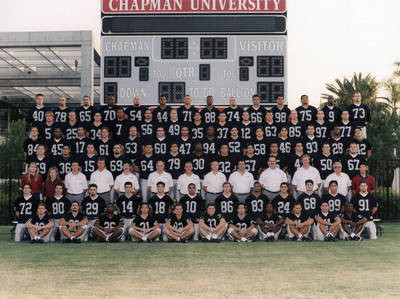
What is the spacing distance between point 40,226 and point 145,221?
2.03 meters

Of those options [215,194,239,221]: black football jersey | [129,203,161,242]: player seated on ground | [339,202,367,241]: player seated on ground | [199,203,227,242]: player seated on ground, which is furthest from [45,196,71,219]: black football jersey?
[339,202,367,241]: player seated on ground

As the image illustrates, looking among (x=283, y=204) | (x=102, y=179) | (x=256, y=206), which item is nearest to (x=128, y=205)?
(x=102, y=179)

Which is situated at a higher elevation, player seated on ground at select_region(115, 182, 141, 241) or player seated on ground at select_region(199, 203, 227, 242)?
player seated on ground at select_region(115, 182, 141, 241)

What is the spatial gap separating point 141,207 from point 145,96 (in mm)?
3789

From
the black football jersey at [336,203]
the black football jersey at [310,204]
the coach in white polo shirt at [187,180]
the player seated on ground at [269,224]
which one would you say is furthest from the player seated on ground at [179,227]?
the black football jersey at [336,203]

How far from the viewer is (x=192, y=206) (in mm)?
9664

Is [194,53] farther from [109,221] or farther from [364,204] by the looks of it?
[364,204]

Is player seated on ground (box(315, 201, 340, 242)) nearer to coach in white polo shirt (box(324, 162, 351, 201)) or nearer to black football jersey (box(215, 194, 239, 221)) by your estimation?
coach in white polo shirt (box(324, 162, 351, 201))

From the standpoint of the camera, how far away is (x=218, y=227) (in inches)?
365

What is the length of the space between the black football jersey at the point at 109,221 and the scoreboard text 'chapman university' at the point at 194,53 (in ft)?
11.9

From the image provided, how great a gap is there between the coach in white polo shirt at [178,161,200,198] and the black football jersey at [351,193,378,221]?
321 cm

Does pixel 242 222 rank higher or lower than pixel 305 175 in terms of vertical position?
lower

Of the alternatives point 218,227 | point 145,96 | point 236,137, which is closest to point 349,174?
point 236,137

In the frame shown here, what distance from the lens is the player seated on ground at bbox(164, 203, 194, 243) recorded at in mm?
9227
